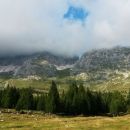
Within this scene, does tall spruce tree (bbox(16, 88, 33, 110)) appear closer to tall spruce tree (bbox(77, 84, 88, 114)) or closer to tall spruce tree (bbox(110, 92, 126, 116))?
tall spruce tree (bbox(77, 84, 88, 114))

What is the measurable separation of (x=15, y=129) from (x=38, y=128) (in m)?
3.68

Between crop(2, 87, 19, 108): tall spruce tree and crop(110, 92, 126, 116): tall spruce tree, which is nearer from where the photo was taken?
crop(2, 87, 19, 108): tall spruce tree

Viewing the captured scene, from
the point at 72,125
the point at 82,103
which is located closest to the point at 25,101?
the point at 82,103

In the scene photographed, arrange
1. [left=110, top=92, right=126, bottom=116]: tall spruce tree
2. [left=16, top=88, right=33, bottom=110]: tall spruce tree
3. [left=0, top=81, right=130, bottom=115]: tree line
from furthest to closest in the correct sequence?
[left=110, top=92, right=126, bottom=116]: tall spruce tree < [left=16, top=88, right=33, bottom=110]: tall spruce tree < [left=0, top=81, right=130, bottom=115]: tree line

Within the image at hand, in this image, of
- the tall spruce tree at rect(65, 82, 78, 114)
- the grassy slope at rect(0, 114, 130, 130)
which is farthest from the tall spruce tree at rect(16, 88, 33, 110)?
the grassy slope at rect(0, 114, 130, 130)

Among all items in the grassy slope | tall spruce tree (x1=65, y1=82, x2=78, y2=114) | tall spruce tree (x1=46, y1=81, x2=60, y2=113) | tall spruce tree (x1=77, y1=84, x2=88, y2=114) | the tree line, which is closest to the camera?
the grassy slope

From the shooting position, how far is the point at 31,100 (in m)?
160

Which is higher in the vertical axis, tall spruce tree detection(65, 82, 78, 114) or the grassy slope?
tall spruce tree detection(65, 82, 78, 114)

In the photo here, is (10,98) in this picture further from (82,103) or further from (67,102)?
(82,103)

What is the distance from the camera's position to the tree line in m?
147

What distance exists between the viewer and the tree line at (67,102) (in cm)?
14688

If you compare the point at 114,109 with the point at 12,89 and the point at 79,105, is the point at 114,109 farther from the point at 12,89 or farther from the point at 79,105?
the point at 12,89

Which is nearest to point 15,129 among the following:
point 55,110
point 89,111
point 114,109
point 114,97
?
point 55,110

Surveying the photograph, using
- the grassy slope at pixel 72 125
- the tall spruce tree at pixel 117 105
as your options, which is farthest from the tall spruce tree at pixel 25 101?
the grassy slope at pixel 72 125
